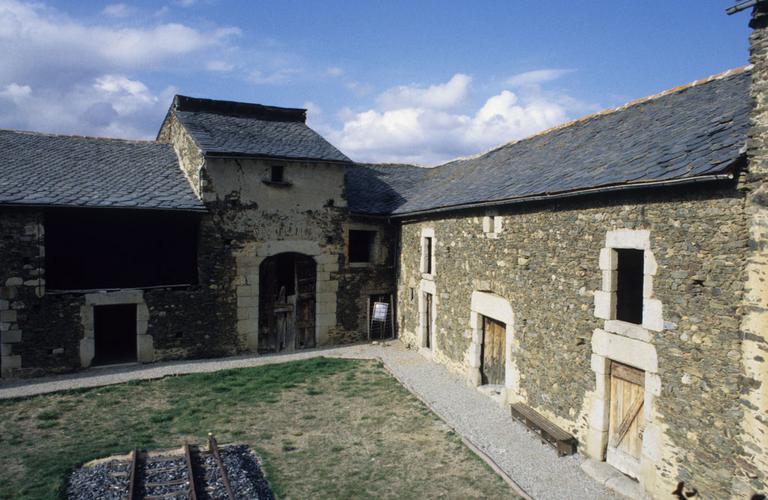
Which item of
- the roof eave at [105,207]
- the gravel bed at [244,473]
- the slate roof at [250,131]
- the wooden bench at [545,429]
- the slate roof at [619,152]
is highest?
the slate roof at [250,131]

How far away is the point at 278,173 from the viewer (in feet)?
48.3

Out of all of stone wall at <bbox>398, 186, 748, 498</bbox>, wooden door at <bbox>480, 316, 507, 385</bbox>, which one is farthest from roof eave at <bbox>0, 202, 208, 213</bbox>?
wooden door at <bbox>480, 316, 507, 385</bbox>

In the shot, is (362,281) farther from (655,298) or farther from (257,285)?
(655,298)

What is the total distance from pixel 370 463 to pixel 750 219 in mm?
5966

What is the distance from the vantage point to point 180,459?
791 centimetres

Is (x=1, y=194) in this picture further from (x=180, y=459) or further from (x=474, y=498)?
(x=474, y=498)

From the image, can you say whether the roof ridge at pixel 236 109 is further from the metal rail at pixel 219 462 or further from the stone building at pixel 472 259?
the metal rail at pixel 219 462

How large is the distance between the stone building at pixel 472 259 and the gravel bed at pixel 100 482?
5.83m

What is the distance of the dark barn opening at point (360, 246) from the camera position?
16344 millimetres

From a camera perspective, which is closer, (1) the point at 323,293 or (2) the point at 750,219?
(2) the point at 750,219

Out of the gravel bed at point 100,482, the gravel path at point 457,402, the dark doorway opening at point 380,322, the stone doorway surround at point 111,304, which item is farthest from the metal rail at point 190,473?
the dark doorway opening at point 380,322

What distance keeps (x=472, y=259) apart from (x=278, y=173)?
6211 millimetres

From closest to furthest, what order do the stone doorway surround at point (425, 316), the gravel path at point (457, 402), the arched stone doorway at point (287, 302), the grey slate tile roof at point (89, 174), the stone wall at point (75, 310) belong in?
the gravel path at point (457, 402)
the stone wall at point (75, 310)
the grey slate tile roof at point (89, 174)
the stone doorway surround at point (425, 316)
the arched stone doorway at point (287, 302)

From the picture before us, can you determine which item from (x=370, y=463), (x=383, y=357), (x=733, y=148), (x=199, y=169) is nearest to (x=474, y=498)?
(x=370, y=463)
